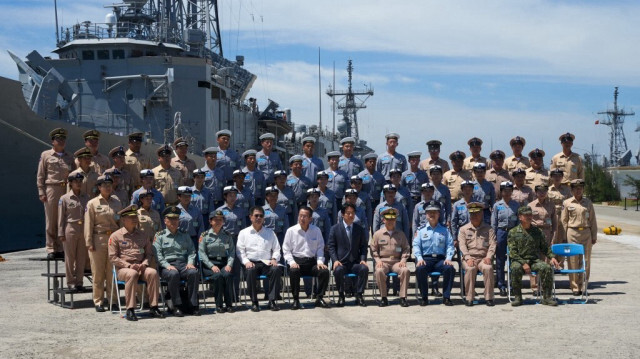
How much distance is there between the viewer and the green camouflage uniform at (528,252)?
27.1ft

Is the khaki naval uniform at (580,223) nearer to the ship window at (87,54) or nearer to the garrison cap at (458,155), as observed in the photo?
the garrison cap at (458,155)

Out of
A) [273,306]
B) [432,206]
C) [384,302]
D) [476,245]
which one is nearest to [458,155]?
[432,206]

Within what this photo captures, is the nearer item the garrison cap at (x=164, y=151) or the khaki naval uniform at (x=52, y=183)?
the khaki naval uniform at (x=52, y=183)

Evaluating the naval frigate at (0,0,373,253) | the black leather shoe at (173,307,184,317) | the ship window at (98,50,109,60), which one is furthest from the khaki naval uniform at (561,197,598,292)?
the ship window at (98,50,109,60)

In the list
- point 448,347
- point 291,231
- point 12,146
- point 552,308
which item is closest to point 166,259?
point 291,231

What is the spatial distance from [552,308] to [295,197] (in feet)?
12.0

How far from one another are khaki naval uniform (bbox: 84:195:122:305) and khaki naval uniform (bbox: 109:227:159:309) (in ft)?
0.89

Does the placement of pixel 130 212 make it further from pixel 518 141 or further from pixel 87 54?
pixel 87 54

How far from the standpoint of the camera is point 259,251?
27.7ft

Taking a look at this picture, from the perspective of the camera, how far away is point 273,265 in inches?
327

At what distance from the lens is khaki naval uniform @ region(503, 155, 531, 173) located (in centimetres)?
1033

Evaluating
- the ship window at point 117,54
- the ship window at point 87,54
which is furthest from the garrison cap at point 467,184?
the ship window at point 87,54

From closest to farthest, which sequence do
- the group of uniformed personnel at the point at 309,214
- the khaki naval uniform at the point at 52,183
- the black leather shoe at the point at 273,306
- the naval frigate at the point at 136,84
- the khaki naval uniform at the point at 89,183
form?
the black leather shoe at the point at 273,306
the group of uniformed personnel at the point at 309,214
the khaki naval uniform at the point at 89,183
the khaki naval uniform at the point at 52,183
the naval frigate at the point at 136,84

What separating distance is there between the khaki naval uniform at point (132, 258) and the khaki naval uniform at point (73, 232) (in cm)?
79
